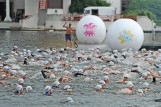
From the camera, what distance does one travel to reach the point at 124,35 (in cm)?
3069

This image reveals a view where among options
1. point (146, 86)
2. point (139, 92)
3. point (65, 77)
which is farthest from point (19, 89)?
point (146, 86)

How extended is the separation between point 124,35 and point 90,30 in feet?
12.7

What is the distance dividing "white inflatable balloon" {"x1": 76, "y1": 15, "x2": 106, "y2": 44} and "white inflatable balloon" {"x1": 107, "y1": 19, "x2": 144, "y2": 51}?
275 cm

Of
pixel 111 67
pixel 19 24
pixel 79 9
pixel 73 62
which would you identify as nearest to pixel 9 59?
pixel 73 62

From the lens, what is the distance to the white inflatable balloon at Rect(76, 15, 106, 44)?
112 ft

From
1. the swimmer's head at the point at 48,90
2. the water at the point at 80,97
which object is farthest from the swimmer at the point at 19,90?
the swimmer's head at the point at 48,90

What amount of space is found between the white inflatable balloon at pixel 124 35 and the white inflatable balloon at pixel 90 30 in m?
2.75

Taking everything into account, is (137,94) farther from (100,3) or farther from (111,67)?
(100,3)

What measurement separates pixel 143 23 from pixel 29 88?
160 feet

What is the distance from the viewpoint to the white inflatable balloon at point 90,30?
34.0 m

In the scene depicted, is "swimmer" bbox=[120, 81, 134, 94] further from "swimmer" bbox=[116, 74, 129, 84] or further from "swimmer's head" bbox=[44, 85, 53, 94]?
"swimmer's head" bbox=[44, 85, 53, 94]

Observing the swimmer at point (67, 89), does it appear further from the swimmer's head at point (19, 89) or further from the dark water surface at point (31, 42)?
the dark water surface at point (31, 42)

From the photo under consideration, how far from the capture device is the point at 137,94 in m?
17.9

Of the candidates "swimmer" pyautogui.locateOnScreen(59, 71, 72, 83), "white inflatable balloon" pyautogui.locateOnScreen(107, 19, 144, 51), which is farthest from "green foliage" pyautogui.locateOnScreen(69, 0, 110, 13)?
"swimmer" pyautogui.locateOnScreen(59, 71, 72, 83)
